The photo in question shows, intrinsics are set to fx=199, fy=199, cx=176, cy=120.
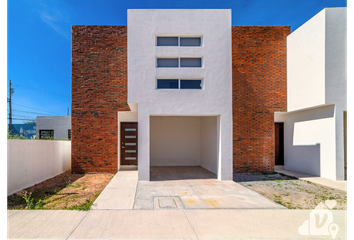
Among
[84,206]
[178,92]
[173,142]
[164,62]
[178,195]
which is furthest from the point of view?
[173,142]

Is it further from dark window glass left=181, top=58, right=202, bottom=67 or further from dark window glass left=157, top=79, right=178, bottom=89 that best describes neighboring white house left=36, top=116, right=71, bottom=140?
dark window glass left=181, top=58, right=202, bottom=67

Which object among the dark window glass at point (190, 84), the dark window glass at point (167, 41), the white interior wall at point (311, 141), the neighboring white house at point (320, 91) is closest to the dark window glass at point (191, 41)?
the dark window glass at point (167, 41)

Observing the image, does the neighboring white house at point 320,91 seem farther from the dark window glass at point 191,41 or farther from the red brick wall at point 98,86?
Result: the red brick wall at point 98,86

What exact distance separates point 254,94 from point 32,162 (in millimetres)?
10497

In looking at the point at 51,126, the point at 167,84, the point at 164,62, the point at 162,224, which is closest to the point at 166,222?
the point at 162,224

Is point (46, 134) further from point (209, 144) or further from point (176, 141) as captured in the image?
point (209, 144)

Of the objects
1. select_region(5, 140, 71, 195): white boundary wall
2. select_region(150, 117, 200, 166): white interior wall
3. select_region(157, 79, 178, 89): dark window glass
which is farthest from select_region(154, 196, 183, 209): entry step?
select_region(150, 117, 200, 166): white interior wall

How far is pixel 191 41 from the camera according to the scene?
8.74 metres

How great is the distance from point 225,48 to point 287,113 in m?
5.85

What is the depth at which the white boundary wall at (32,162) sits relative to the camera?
6441mm

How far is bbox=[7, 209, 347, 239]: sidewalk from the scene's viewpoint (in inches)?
152

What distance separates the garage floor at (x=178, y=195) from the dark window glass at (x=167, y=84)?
12.8 ft

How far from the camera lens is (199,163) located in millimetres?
11820

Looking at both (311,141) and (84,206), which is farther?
(311,141)
